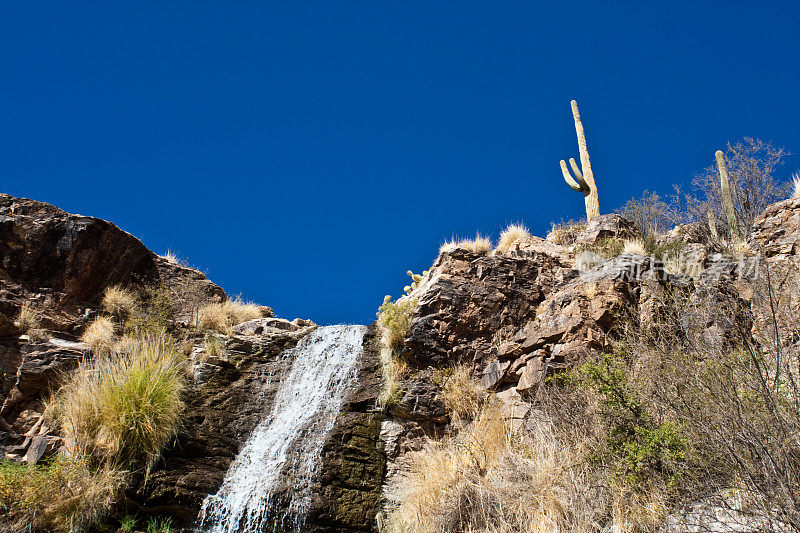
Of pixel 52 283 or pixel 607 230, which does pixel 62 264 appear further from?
pixel 607 230

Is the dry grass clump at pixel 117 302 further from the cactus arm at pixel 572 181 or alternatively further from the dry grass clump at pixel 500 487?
the cactus arm at pixel 572 181

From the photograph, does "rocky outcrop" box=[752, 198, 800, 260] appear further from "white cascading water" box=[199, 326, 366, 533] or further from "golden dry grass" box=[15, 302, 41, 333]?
"golden dry grass" box=[15, 302, 41, 333]

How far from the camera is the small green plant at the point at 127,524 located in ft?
22.2

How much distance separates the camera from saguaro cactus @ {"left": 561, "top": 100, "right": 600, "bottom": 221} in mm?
15125

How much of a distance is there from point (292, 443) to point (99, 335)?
4.99 m

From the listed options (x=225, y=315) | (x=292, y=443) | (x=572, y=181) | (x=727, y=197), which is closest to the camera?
(x=292, y=443)

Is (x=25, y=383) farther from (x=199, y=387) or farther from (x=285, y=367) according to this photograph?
(x=285, y=367)

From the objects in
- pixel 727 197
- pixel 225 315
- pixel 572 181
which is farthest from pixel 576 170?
pixel 225 315

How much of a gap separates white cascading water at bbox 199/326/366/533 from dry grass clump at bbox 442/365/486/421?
182 cm

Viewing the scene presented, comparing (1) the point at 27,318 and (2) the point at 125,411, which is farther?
(1) the point at 27,318

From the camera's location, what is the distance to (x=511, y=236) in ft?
43.8

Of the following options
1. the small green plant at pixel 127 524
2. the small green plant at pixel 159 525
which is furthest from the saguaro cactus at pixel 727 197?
the small green plant at pixel 127 524

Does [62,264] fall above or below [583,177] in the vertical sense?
below

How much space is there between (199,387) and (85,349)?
2574 mm
